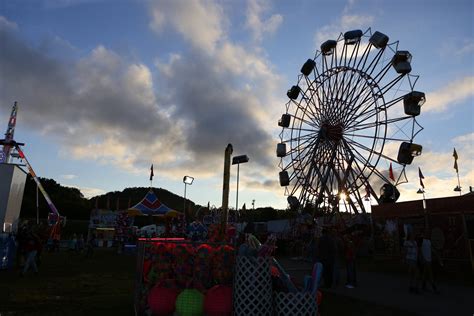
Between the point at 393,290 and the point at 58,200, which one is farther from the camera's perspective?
the point at 58,200

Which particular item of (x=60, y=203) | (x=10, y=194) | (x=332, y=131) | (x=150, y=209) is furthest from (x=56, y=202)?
(x=332, y=131)

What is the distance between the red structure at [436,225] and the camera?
13.7m

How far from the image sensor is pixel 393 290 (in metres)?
10.6

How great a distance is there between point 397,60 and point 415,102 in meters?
2.93

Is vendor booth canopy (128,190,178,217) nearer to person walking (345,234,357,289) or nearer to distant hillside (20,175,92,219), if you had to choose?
person walking (345,234,357,289)

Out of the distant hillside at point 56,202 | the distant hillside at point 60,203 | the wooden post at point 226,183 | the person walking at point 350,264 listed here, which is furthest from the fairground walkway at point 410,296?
the distant hillside at point 56,202

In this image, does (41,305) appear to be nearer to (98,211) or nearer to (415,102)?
(415,102)

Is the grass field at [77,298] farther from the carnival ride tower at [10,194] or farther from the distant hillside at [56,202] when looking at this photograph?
the distant hillside at [56,202]

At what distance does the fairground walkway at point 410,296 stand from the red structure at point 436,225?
2.10 m

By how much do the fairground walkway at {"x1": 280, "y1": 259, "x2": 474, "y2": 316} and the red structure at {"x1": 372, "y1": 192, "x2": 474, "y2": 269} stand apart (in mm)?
2102

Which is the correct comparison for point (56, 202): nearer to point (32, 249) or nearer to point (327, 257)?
point (32, 249)

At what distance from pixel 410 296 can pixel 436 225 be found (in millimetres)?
6857

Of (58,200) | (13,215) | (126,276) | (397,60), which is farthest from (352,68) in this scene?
(58,200)

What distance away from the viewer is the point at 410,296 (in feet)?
31.3
